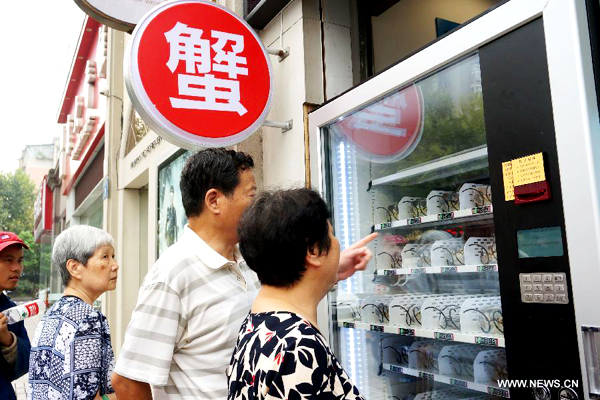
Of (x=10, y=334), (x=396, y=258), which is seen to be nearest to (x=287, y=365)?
(x=396, y=258)

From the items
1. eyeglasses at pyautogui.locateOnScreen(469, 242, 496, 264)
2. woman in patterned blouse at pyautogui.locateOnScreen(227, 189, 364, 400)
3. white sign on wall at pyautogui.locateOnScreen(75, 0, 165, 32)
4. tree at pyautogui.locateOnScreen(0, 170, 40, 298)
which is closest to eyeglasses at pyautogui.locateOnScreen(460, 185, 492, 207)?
eyeglasses at pyautogui.locateOnScreen(469, 242, 496, 264)

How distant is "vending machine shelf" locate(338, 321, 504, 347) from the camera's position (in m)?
1.97

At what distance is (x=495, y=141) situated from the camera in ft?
6.20

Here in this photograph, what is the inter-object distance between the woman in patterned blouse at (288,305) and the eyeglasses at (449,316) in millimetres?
1281

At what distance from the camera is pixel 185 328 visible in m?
1.77

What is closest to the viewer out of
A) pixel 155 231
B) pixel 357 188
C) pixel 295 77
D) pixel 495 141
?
pixel 495 141

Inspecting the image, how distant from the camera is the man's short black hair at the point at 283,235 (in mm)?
1227

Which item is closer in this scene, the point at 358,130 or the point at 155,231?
the point at 358,130

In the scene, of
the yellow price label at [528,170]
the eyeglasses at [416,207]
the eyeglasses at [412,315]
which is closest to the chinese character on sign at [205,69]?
the eyeglasses at [416,207]

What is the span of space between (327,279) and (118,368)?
88cm

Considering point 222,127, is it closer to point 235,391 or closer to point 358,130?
point 358,130

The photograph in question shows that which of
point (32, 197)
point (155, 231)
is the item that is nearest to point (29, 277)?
point (32, 197)

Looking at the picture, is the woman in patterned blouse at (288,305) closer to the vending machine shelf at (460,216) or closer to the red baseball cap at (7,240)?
the vending machine shelf at (460,216)

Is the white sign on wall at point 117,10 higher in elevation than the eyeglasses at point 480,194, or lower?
higher
